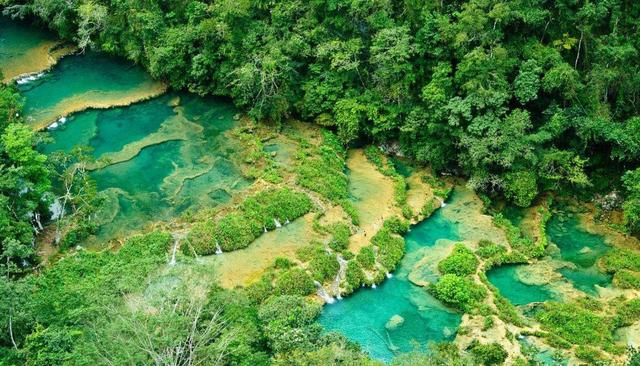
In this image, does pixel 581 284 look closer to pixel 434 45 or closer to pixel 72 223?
pixel 434 45

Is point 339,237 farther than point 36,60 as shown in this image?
No

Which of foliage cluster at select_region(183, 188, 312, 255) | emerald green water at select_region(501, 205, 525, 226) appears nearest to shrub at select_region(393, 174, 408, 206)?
→ foliage cluster at select_region(183, 188, 312, 255)

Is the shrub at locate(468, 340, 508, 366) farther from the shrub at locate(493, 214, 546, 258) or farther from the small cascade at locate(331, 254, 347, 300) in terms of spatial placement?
the shrub at locate(493, 214, 546, 258)

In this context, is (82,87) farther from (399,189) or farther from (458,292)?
(458,292)

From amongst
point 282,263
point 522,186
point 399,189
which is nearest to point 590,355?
point 522,186

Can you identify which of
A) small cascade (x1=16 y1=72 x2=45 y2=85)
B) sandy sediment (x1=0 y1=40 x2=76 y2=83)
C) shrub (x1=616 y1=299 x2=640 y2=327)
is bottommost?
shrub (x1=616 y1=299 x2=640 y2=327)

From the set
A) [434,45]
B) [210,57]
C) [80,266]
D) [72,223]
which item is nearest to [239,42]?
[210,57]
